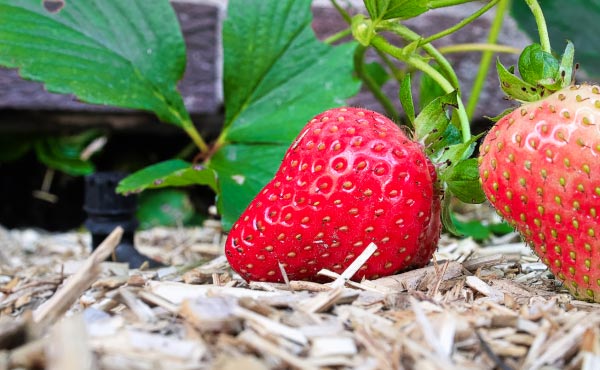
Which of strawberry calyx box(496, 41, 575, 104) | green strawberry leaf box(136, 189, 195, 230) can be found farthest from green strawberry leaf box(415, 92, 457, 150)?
green strawberry leaf box(136, 189, 195, 230)

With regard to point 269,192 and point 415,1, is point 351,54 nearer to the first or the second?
point 415,1

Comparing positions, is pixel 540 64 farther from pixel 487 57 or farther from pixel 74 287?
pixel 487 57

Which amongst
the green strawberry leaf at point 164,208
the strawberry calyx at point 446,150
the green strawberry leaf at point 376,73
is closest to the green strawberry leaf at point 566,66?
the strawberry calyx at point 446,150

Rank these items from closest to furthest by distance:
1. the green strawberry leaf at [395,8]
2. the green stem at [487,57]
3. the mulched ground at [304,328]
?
the mulched ground at [304,328] → the green strawberry leaf at [395,8] → the green stem at [487,57]

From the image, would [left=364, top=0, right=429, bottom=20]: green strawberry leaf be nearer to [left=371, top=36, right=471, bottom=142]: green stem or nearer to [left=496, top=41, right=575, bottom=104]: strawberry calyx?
[left=371, top=36, right=471, bottom=142]: green stem

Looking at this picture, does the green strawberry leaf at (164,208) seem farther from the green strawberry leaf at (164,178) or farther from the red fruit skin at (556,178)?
the red fruit skin at (556,178)

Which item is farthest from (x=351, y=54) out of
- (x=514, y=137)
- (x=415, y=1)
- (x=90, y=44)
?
(x=514, y=137)

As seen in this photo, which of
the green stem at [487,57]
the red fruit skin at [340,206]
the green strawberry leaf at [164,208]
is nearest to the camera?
the red fruit skin at [340,206]

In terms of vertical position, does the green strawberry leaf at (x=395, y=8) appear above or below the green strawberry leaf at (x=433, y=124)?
above
